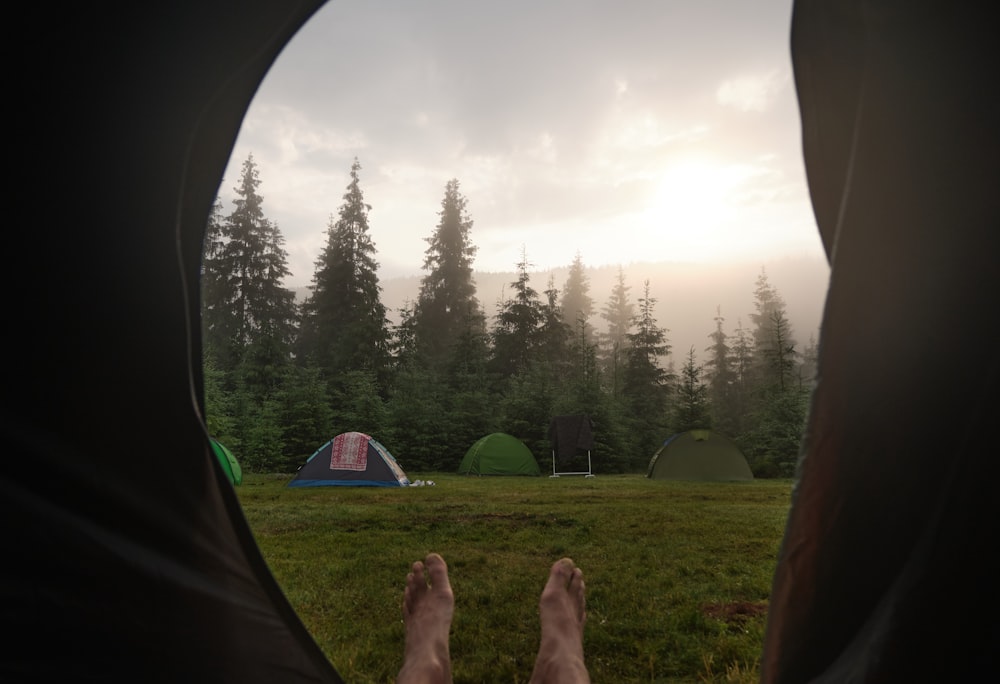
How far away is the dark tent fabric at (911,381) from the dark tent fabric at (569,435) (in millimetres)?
12449

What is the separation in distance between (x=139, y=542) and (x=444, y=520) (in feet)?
13.1

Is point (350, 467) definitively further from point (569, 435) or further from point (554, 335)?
point (554, 335)

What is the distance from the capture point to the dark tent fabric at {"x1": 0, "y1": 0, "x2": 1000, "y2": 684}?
0.74 m

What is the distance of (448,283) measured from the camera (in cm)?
2520

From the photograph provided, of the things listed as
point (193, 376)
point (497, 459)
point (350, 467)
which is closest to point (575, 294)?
point (497, 459)

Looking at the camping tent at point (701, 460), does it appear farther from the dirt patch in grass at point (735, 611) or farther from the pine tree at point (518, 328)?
the pine tree at point (518, 328)

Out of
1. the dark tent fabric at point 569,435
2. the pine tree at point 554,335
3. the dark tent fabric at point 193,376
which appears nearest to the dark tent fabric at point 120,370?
the dark tent fabric at point 193,376

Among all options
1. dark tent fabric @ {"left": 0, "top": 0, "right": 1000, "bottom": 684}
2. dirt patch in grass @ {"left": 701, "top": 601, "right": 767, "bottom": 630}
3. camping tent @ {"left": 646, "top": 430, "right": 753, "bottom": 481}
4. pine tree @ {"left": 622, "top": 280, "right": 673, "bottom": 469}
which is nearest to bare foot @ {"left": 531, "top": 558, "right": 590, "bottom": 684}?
dark tent fabric @ {"left": 0, "top": 0, "right": 1000, "bottom": 684}

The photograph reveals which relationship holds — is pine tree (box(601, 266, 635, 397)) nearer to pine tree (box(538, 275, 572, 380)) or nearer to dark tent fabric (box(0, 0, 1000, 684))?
pine tree (box(538, 275, 572, 380))

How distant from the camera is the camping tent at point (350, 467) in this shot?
8383mm

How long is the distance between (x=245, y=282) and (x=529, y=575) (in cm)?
1956

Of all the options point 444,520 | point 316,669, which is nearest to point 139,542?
point 316,669

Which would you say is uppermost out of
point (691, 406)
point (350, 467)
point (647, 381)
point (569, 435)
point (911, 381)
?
point (647, 381)

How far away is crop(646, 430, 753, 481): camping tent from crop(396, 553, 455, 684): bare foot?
923 cm
